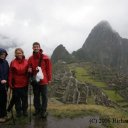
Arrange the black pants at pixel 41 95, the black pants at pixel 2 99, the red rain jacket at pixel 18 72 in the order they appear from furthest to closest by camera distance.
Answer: the black pants at pixel 41 95 → the black pants at pixel 2 99 → the red rain jacket at pixel 18 72

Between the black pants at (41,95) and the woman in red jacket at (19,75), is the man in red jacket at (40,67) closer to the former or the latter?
the black pants at (41,95)

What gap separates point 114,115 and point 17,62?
16.6ft

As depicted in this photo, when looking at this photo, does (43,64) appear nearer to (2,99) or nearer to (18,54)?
(18,54)

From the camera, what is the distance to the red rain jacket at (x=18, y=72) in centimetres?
1109

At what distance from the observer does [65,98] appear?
2694 centimetres

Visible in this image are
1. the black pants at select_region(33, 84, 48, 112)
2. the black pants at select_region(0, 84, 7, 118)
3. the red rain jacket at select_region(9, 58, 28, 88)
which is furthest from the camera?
the black pants at select_region(33, 84, 48, 112)

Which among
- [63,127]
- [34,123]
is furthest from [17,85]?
[63,127]

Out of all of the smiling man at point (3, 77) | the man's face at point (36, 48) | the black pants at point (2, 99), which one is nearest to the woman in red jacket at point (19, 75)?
the smiling man at point (3, 77)

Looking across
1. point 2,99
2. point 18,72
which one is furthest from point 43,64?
point 2,99

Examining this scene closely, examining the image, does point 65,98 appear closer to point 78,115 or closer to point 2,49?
point 78,115

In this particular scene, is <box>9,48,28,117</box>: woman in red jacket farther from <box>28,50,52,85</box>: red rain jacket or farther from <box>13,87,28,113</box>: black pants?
<box>28,50,52,85</box>: red rain jacket

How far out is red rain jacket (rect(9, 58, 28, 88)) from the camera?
1109 cm

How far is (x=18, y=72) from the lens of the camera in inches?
437

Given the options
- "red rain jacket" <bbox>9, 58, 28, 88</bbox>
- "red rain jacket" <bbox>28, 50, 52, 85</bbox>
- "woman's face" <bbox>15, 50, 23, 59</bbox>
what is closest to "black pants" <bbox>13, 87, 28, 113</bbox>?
"red rain jacket" <bbox>9, 58, 28, 88</bbox>
